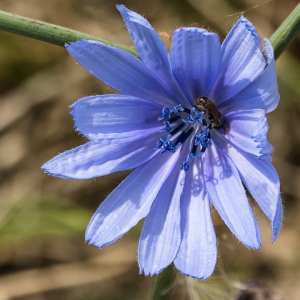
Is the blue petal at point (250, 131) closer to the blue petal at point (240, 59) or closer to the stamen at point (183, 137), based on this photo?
the blue petal at point (240, 59)

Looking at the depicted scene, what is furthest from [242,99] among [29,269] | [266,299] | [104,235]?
[29,269]

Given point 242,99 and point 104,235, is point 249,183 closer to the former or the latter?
point 242,99

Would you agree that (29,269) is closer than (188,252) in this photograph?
No

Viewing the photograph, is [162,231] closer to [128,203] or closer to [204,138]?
[128,203]

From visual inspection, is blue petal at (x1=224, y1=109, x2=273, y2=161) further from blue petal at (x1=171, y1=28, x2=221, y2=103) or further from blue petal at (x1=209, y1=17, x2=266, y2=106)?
blue petal at (x1=171, y1=28, x2=221, y2=103)

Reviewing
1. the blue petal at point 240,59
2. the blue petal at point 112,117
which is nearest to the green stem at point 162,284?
the blue petal at point 112,117

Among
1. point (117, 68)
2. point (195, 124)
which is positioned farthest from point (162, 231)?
point (117, 68)
